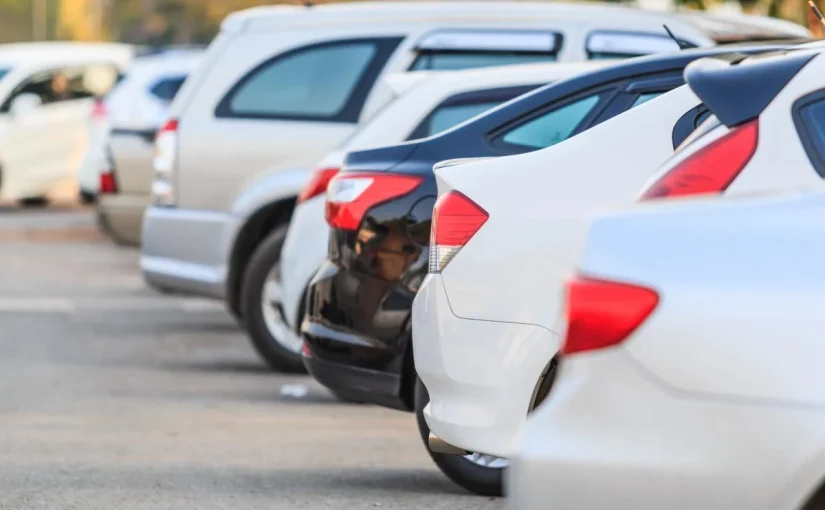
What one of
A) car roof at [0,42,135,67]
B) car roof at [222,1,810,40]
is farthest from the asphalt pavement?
car roof at [0,42,135,67]

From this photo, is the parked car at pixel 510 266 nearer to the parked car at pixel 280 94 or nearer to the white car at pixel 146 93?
the parked car at pixel 280 94

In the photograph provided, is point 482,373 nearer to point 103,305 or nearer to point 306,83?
point 306,83

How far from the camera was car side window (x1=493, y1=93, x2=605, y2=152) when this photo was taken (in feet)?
22.5

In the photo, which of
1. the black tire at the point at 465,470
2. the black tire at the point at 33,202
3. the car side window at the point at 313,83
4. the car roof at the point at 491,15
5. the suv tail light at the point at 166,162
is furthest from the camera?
the black tire at the point at 33,202

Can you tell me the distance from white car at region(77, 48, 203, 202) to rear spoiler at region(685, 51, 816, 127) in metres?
9.84

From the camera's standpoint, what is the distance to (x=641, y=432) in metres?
3.89

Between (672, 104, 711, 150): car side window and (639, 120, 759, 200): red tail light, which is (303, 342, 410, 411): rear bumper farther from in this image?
(639, 120, 759, 200): red tail light

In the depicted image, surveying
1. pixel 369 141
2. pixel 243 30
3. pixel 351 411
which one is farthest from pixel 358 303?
pixel 243 30

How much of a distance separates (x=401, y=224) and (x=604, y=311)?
3.24m

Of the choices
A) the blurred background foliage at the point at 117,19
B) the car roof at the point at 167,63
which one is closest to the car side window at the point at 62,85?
the car roof at the point at 167,63

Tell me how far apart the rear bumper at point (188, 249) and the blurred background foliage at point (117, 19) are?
4841 cm

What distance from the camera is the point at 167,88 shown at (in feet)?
55.9

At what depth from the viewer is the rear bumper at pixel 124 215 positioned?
556 inches

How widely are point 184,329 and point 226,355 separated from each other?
155cm
